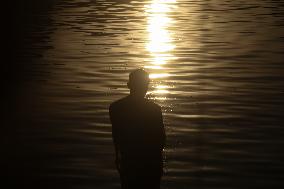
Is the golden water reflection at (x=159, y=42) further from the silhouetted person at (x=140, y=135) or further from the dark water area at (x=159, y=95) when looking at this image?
the silhouetted person at (x=140, y=135)

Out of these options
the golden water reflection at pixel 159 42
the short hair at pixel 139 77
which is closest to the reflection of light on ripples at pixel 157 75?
the golden water reflection at pixel 159 42

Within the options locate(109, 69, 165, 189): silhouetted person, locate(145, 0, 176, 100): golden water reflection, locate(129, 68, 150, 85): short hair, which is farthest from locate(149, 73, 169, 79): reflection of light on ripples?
locate(129, 68, 150, 85): short hair

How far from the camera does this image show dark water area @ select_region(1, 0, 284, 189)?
452 inches

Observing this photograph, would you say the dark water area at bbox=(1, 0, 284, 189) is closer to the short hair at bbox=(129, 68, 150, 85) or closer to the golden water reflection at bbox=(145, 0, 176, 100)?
the golden water reflection at bbox=(145, 0, 176, 100)

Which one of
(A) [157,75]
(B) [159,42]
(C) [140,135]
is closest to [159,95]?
(A) [157,75]

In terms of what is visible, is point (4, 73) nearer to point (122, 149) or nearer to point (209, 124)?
point (209, 124)

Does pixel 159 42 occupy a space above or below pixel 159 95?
below

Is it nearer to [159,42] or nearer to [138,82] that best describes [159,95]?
[159,42]

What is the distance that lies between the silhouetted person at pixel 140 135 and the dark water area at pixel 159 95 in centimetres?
370

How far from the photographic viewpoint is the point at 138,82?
668 centimetres

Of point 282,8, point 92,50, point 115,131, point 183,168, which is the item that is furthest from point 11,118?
point 282,8

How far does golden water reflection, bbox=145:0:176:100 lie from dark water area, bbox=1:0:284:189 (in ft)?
0.23

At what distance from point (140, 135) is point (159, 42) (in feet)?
75.2

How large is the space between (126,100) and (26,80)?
14.6 metres
